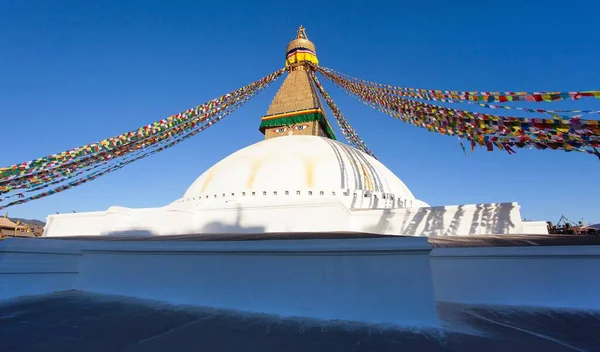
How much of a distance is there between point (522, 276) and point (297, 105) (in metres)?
10.3

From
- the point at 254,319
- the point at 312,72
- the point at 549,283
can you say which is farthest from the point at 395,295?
the point at 312,72

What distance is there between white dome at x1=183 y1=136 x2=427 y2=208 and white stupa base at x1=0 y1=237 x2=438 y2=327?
422 cm

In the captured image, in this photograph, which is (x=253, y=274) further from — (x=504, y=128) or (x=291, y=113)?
(x=291, y=113)

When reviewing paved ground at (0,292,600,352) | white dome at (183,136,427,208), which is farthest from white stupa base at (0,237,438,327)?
white dome at (183,136,427,208)

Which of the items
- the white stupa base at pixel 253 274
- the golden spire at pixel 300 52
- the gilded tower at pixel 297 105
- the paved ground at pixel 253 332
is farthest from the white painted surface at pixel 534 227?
the golden spire at pixel 300 52

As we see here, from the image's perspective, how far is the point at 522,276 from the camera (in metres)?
3.58

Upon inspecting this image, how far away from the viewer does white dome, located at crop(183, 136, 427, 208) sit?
26.1ft

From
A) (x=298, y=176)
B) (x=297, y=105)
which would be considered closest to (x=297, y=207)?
(x=298, y=176)

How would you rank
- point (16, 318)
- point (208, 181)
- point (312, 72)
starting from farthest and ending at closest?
point (312, 72) < point (208, 181) < point (16, 318)

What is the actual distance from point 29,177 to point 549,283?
8.18 meters

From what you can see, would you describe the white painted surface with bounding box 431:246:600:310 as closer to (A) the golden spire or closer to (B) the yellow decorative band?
(B) the yellow decorative band

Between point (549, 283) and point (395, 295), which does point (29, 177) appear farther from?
point (549, 283)

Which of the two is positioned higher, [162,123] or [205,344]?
[162,123]

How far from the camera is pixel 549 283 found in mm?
3512
